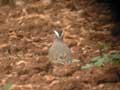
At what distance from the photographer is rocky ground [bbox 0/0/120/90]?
6.28 m

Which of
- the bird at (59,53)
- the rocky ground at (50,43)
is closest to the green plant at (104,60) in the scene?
the rocky ground at (50,43)

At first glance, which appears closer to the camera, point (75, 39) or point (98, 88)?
point (98, 88)

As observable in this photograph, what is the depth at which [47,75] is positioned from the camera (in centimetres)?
653

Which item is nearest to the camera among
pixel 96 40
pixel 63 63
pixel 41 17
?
pixel 63 63

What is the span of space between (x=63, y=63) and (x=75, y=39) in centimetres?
126

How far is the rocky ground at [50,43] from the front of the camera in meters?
6.28

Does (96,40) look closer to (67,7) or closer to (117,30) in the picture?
(117,30)

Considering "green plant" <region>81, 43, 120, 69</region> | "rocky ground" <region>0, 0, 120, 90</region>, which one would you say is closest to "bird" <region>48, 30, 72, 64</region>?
"rocky ground" <region>0, 0, 120, 90</region>

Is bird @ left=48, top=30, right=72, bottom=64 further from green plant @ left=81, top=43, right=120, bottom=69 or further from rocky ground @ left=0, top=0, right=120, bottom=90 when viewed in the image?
green plant @ left=81, top=43, right=120, bottom=69

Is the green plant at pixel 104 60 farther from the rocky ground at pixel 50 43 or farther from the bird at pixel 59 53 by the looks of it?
the bird at pixel 59 53

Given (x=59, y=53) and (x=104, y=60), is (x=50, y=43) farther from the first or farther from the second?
(x=104, y=60)

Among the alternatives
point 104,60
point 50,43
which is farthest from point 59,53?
point 50,43

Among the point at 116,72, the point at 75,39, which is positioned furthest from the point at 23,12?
the point at 116,72

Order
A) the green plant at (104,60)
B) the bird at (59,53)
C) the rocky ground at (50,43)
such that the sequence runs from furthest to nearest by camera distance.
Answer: the bird at (59,53) → the rocky ground at (50,43) → the green plant at (104,60)
